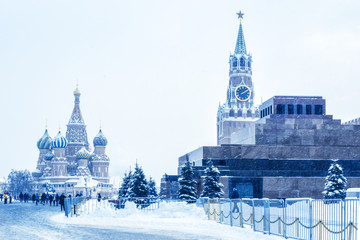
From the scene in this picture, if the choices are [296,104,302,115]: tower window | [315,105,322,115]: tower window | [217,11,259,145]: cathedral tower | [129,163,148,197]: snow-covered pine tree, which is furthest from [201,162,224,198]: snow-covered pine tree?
[217,11,259,145]: cathedral tower

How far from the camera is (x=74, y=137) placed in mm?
152625

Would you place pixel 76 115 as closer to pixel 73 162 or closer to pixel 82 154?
pixel 73 162

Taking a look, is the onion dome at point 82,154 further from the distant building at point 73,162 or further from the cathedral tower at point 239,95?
the cathedral tower at point 239,95

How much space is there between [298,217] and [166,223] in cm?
978

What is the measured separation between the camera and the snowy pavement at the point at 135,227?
2052 centimetres

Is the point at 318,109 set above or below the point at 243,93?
below

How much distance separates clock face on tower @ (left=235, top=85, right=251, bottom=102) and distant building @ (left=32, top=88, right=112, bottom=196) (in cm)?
3558

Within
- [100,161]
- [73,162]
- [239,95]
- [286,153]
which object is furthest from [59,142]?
[286,153]

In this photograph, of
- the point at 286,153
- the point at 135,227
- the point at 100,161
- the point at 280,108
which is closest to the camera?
the point at 135,227

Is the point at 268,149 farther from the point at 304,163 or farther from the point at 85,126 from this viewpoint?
the point at 85,126

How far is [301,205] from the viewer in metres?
17.8

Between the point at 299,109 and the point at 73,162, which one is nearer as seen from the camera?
the point at 299,109

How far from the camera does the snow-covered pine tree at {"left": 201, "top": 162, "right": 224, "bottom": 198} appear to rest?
41.6m

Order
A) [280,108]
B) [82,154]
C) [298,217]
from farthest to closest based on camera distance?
[82,154], [280,108], [298,217]
